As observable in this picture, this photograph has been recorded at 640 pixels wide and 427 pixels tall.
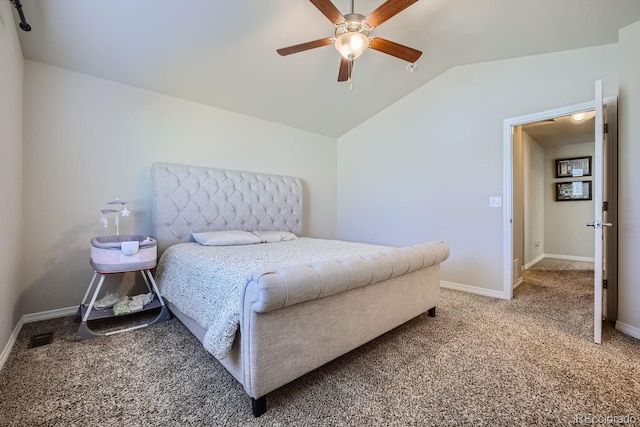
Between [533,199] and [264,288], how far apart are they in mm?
6401

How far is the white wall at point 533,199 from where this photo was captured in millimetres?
5184

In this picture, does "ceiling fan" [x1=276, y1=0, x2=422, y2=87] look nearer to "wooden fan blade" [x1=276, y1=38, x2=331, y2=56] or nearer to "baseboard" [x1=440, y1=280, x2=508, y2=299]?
"wooden fan blade" [x1=276, y1=38, x2=331, y2=56]

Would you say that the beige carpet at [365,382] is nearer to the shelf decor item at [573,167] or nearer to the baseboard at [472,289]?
the baseboard at [472,289]

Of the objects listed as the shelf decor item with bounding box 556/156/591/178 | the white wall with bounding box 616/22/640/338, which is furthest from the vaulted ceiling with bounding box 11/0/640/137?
the shelf decor item with bounding box 556/156/591/178

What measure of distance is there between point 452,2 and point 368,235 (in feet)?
10.0

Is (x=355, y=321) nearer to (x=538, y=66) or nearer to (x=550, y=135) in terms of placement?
(x=538, y=66)

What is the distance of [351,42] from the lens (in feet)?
6.46

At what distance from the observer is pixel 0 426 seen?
1.28 m

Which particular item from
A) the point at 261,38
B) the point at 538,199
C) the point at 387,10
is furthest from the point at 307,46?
the point at 538,199

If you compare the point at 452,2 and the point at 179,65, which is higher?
the point at 452,2

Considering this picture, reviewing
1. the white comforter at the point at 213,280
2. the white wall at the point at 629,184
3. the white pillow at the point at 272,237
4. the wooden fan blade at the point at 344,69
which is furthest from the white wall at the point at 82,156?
the white wall at the point at 629,184

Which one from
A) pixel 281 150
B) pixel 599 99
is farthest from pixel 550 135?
pixel 281 150

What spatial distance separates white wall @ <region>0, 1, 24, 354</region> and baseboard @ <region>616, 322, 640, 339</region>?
15.1 feet

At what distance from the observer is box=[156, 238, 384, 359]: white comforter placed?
1.45 m
